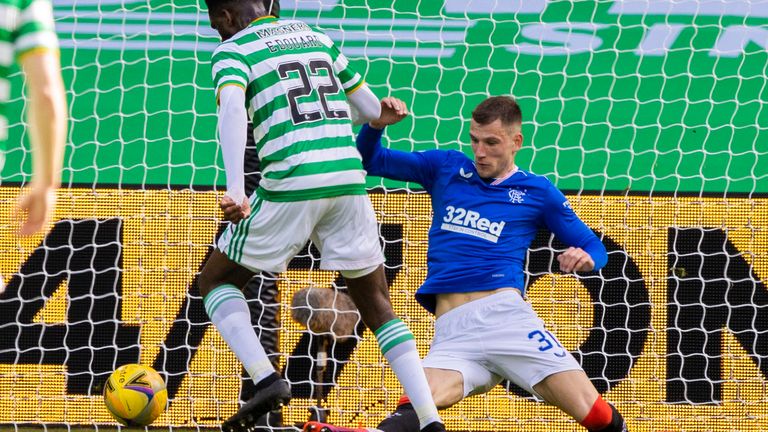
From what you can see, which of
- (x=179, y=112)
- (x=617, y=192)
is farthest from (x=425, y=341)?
(x=179, y=112)

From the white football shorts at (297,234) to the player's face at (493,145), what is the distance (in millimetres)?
752

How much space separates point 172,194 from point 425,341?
1519 millimetres

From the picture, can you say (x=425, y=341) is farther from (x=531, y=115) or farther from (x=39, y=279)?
(x=39, y=279)

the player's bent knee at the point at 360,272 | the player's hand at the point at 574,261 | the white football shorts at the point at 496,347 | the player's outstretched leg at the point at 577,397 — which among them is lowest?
the player's outstretched leg at the point at 577,397

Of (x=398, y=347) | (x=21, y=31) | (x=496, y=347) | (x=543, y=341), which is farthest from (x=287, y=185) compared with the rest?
(x=21, y=31)

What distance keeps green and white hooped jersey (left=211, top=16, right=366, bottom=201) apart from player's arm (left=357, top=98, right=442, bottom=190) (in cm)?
49

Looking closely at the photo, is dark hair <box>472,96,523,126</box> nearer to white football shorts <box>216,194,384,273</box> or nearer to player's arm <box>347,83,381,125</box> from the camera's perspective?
player's arm <box>347,83,381,125</box>

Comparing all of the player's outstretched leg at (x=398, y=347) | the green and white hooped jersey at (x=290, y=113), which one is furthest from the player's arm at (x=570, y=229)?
the green and white hooped jersey at (x=290, y=113)

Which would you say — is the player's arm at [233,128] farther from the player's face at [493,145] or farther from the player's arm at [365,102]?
the player's face at [493,145]

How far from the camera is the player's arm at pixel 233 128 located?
4.18 meters

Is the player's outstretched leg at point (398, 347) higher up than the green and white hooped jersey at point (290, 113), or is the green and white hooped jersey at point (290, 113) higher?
the green and white hooped jersey at point (290, 113)

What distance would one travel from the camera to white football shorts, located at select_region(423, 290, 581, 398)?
491 cm

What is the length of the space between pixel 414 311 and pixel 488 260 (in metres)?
1.38

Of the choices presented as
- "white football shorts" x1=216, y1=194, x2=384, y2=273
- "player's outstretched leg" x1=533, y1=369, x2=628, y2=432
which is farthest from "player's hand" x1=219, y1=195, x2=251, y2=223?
"player's outstretched leg" x1=533, y1=369, x2=628, y2=432
